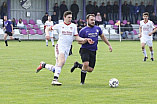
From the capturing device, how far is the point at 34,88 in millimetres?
9969

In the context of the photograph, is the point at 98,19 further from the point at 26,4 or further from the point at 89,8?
the point at 26,4

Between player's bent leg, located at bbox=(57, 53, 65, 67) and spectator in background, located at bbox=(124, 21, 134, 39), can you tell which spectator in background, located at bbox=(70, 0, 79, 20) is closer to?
spectator in background, located at bbox=(124, 21, 134, 39)

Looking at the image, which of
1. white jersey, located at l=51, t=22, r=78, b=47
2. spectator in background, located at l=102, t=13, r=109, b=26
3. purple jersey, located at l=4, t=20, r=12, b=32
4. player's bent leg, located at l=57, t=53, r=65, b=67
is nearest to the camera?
player's bent leg, located at l=57, t=53, r=65, b=67

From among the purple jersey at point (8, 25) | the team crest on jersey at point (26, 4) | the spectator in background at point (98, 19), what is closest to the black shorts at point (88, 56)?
the purple jersey at point (8, 25)

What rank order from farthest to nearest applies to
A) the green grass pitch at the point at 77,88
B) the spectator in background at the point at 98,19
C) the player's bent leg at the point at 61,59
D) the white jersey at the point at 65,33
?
the spectator in background at the point at 98,19, the white jersey at the point at 65,33, the player's bent leg at the point at 61,59, the green grass pitch at the point at 77,88

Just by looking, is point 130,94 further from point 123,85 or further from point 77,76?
point 77,76

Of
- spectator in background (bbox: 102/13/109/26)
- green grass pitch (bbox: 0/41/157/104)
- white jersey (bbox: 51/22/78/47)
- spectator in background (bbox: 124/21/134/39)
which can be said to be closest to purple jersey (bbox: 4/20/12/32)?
spectator in background (bbox: 102/13/109/26)

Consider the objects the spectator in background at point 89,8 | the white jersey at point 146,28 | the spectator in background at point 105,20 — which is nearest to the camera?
the white jersey at point 146,28

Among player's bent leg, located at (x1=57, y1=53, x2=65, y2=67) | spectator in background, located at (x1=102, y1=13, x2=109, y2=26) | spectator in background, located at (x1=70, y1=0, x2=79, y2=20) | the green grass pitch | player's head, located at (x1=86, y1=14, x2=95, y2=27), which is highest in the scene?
spectator in background, located at (x1=70, y1=0, x2=79, y2=20)

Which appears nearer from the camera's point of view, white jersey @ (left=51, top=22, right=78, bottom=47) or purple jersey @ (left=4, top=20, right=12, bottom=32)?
white jersey @ (left=51, top=22, right=78, bottom=47)

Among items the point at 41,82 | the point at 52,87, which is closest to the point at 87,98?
the point at 52,87

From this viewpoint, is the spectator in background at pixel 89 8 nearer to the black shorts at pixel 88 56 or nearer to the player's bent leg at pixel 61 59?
the black shorts at pixel 88 56

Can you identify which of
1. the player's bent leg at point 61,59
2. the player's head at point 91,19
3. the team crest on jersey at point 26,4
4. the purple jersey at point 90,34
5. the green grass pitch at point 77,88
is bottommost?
the green grass pitch at point 77,88

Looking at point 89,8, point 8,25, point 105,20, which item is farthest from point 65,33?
point 105,20
